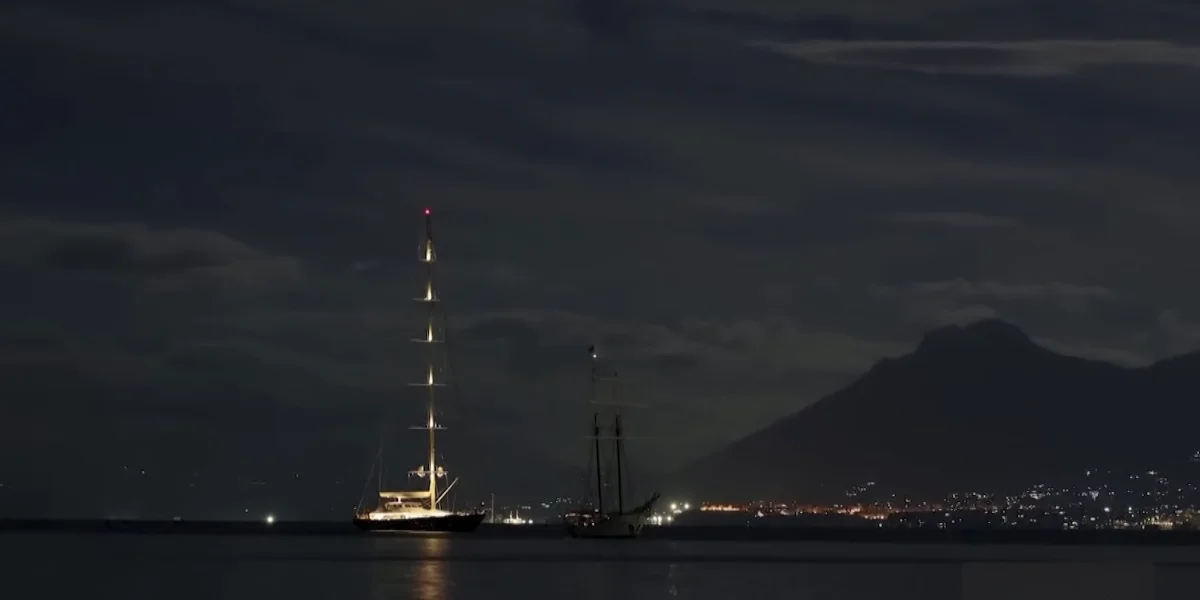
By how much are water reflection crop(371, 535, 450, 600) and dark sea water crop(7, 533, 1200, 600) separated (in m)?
0.09

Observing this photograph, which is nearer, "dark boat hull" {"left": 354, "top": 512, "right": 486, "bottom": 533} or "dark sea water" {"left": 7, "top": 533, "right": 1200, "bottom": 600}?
"dark sea water" {"left": 7, "top": 533, "right": 1200, "bottom": 600}

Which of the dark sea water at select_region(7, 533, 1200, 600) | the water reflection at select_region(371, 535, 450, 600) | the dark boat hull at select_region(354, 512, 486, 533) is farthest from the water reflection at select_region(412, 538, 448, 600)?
the dark boat hull at select_region(354, 512, 486, 533)

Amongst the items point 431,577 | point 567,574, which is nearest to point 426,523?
point 567,574

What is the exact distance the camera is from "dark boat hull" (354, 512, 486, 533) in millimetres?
183500

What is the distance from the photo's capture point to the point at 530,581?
274ft

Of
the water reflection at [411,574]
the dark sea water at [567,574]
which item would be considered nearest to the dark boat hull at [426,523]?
the dark sea water at [567,574]

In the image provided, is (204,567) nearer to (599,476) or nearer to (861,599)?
(861,599)

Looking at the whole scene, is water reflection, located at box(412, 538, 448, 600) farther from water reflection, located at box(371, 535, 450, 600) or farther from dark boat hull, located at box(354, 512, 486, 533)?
dark boat hull, located at box(354, 512, 486, 533)

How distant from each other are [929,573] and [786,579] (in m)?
12.6

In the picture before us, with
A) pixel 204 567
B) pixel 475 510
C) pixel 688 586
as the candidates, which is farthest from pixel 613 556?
pixel 475 510

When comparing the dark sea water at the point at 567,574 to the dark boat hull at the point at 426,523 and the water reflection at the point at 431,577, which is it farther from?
the dark boat hull at the point at 426,523

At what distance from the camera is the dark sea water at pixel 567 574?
244 feet

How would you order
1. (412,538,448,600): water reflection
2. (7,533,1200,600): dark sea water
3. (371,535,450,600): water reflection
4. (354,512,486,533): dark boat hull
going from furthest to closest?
1. (354,512,486,533): dark boat hull
2. (7,533,1200,600): dark sea water
3. (371,535,450,600): water reflection
4. (412,538,448,600): water reflection

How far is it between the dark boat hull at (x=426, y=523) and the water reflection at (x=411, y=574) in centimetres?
5033
